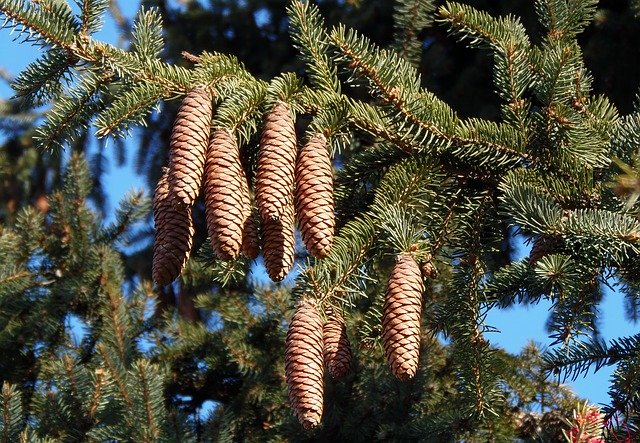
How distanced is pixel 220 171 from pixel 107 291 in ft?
5.97

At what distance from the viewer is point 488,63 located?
4051mm

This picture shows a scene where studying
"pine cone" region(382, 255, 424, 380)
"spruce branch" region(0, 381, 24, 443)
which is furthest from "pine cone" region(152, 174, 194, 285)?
A: "spruce branch" region(0, 381, 24, 443)

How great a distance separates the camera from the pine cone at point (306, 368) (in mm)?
1540

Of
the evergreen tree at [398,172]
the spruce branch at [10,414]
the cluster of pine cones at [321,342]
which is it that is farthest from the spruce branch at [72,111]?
the spruce branch at [10,414]

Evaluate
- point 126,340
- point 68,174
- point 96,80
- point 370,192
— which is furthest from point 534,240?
point 68,174

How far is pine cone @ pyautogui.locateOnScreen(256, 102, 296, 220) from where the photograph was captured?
1.52 m

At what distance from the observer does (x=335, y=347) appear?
5.67 ft

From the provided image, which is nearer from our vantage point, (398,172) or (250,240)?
(250,240)

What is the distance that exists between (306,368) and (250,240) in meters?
0.27

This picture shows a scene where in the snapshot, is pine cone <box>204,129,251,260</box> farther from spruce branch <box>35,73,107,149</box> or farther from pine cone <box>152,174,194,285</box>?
spruce branch <box>35,73,107,149</box>

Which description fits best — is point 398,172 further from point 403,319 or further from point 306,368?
point 306,368

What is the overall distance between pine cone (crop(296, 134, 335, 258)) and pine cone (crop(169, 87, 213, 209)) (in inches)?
6.6

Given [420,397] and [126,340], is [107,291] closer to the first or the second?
[126,340]

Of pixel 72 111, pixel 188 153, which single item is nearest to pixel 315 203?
pixel 188 153
